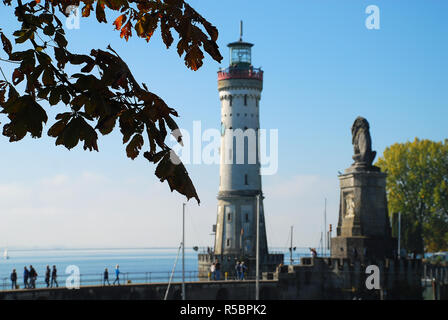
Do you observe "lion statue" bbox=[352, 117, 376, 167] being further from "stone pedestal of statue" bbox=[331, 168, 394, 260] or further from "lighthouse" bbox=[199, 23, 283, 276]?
"lighthouse" bbox=[199, 23, 283, 276]

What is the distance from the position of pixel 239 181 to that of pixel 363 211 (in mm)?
23126

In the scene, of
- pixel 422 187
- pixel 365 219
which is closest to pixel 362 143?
pixel 365 219

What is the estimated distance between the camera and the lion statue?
54875 millimetres

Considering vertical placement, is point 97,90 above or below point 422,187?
below

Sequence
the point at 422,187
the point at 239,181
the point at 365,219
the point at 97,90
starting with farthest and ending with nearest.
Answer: the point at 422,187, the point at 239,181, the point at 365,219, the point at 97,90

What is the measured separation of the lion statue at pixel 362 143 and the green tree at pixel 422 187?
78.6 ft

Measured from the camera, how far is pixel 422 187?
80.1m

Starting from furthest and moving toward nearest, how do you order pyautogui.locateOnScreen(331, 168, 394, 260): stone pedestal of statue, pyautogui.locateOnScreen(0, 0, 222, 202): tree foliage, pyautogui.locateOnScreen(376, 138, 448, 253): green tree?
pyautogui.locateOnScreen(376, 138, 448, 253): green tree, pyautogui.locateOnScreen(331, 168, 394, 260): stone pedestal of statue, pyautogui.locateOnScreen(0, 0, 222, 202): tree foliage

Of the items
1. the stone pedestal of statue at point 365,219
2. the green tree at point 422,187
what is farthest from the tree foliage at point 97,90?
the green tree at point 422,187

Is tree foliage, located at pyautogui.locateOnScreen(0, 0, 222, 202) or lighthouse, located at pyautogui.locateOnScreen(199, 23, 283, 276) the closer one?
tree foliage, located at pyautogui.locateOnScreen(0, 0, 222, 202)

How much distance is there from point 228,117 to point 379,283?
2919 cm

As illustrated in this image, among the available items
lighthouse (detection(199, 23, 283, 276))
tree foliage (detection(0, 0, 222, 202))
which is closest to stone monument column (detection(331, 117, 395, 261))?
lighthouse (detection(199, 23, 283, 276))

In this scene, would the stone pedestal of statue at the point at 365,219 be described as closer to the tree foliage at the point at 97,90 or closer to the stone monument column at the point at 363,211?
the stone monument column at the point at 363,211

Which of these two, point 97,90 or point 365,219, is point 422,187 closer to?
point 365,219
